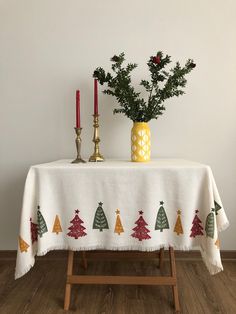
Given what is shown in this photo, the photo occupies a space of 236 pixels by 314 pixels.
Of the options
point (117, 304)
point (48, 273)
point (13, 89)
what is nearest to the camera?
point (117, 304)

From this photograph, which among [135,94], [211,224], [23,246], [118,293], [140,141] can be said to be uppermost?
[135,94]

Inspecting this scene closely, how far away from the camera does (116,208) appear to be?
128cm

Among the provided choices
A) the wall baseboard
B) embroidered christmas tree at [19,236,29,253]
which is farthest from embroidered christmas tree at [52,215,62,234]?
the wall baseboard

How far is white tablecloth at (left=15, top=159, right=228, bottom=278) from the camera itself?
4.12 feet

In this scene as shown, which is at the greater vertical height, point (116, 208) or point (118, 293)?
point (116, 208)

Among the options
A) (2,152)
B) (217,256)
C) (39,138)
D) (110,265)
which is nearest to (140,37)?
(39,138)

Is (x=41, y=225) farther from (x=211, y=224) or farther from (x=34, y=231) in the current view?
(x=211, y=224)

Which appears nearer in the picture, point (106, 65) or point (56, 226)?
point (56, 226)

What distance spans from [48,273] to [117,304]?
52 centimetres

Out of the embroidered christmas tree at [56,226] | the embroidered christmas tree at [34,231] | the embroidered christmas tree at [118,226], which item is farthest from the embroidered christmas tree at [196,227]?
the embroidered christmas tree at [34,231]

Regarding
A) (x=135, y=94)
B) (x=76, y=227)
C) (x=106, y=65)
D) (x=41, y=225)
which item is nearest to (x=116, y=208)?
(x=76, y=227)

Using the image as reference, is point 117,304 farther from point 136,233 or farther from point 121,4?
point 121,4

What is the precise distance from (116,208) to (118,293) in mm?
483

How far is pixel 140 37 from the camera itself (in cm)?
174
